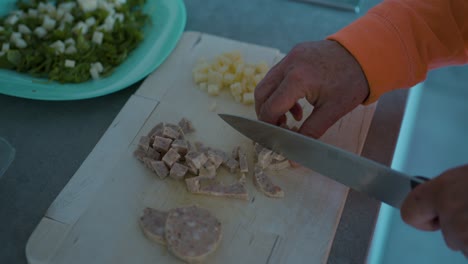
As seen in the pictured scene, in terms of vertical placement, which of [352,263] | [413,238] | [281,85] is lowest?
[413,238]

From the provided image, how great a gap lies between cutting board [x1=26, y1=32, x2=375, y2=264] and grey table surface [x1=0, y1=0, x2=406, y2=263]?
0.29ft

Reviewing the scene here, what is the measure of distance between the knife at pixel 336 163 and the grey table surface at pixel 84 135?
0.16m

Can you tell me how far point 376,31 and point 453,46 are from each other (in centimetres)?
27

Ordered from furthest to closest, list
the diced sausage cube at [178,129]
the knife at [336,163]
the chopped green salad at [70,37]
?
1. the chopped green salad at [70,37]
2. the diced sausage cube at [178,129]
3. the knife at [336,163]

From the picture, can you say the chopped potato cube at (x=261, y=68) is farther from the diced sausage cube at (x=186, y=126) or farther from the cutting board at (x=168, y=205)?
the diced sausage cube at (x=186, y=126)

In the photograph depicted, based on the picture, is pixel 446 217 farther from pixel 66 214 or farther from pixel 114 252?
pixel 66 214

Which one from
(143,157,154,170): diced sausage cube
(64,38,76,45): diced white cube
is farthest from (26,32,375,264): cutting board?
(64,38,76,45): diced white cube

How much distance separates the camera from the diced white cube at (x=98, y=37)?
71.3 inches

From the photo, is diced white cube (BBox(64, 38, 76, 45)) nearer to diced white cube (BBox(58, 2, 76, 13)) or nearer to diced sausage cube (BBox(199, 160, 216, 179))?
diced white cube (BBox(58, 2, 76, 13))

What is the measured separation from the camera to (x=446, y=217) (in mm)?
925

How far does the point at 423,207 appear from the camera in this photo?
0.97 meters

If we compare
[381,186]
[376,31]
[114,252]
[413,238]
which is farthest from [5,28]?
[413,238]

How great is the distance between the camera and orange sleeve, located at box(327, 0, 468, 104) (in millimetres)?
1391

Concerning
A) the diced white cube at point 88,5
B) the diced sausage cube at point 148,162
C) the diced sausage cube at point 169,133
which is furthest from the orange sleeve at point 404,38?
the diced white cube at point 88,5
